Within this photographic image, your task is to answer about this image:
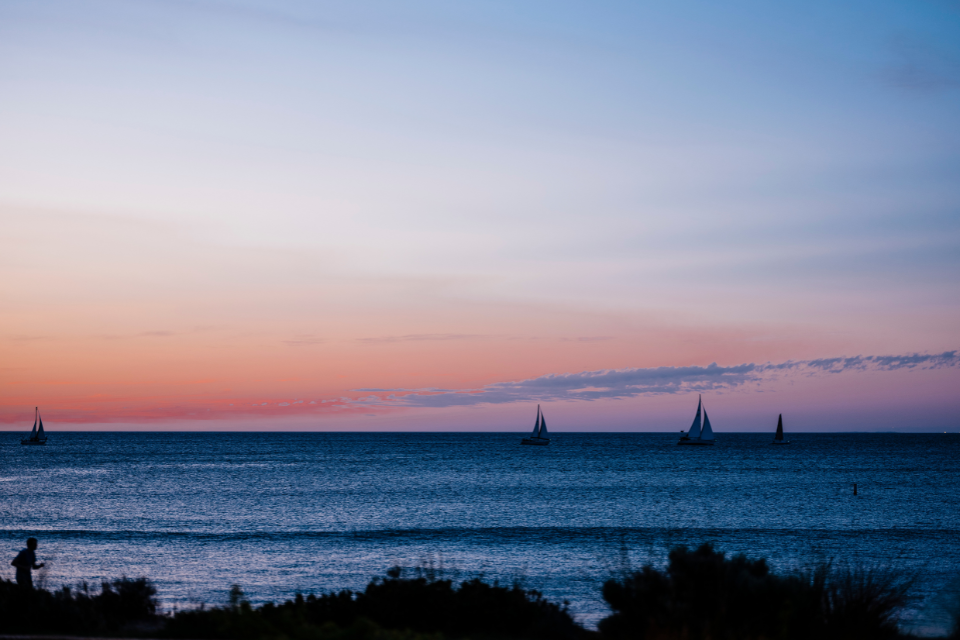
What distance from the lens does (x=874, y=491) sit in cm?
5981

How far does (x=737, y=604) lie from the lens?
1052 cm

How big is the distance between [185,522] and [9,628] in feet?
94.6

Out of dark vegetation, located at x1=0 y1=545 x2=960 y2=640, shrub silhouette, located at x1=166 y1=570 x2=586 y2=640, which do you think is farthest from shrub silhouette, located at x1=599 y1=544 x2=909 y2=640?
shrub silhouette, located at x1=166 y1=570 x2=586 y2=640

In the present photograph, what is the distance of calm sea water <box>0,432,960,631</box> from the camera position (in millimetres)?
24875

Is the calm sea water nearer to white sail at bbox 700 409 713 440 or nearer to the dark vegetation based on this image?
the dark vegetation

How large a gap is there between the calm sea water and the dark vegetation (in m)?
1.70

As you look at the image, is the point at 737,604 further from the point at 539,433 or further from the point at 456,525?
the point at 539,433

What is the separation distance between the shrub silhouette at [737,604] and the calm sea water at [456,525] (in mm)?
2335

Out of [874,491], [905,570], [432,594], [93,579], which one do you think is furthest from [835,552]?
[874,491]

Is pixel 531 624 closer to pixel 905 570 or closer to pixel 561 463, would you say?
pixel 905 570

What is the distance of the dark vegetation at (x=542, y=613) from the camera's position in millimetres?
10070

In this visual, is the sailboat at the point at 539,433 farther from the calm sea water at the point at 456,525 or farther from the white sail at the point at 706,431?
the calm sea water at the point at 456,525

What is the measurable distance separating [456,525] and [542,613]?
26.4m

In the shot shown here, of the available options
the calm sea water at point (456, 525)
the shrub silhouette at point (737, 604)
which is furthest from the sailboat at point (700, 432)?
the shrub silhouette at point (737, 604)
